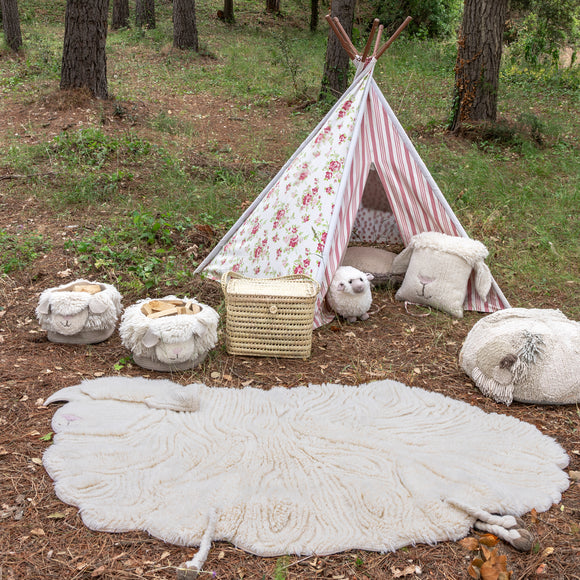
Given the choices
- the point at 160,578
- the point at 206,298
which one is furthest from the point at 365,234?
the point at 160,578

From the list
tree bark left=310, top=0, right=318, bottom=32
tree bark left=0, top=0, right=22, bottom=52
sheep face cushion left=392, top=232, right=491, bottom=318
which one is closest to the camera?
sheep face cushion left=392, top=232, right=491, bottom=318

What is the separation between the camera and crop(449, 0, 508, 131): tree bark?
23.7 ft

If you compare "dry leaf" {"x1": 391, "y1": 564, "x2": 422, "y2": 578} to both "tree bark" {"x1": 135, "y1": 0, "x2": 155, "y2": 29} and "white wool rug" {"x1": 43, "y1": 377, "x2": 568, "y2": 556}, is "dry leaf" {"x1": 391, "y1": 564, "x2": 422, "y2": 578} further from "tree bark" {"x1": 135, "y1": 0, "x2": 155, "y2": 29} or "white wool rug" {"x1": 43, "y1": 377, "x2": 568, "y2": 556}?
"tree bark" {"x1": 135, "y1": 0, "x2": 155, "y2": 29}

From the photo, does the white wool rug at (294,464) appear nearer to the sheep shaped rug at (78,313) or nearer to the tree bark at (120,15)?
the sheep shaped rug at (78,313)

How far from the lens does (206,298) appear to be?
434 centimetres

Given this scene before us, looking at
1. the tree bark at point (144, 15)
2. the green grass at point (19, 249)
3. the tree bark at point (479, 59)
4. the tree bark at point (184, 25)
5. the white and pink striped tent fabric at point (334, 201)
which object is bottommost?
the green grass at point (19, 249)

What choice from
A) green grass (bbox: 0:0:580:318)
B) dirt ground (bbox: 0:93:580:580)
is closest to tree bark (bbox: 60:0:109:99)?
green grass (bbox: 0:0:580:318)

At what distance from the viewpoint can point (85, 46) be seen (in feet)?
23.3

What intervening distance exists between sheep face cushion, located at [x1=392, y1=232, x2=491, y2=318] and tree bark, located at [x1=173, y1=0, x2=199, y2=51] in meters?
8.96

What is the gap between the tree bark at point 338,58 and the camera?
27.0 ft

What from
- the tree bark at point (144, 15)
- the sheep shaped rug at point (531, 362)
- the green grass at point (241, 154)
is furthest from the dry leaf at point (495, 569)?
the tree bark at point (144, 15)

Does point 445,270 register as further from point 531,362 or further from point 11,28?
point 11,28

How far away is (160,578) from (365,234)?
389cm

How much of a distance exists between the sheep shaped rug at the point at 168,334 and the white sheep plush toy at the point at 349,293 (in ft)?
3.07
